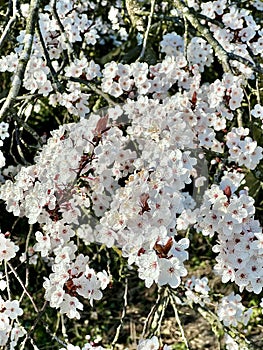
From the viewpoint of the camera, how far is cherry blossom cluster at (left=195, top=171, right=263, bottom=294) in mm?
2100

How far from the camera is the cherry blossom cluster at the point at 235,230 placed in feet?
6.89

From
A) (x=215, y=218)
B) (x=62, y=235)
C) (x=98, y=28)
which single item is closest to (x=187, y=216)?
(x=215, y=218)

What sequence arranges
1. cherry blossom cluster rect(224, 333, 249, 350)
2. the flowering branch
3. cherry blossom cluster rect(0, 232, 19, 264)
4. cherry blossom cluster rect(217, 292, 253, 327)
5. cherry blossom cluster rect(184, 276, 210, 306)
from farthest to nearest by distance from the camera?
cherry blossom cluster rect(184, 276, 210, 306) < cherry blossom cluster rect(217, 292, 253, 327) < cherry blossom cluster rect(224, 333, 249, 350) < the flowering branch < cherry blossom cluster rect(0, 232, 19, 264)

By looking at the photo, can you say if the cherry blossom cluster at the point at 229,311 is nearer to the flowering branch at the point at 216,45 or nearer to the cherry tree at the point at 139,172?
the cherry tree at the point at 139,172

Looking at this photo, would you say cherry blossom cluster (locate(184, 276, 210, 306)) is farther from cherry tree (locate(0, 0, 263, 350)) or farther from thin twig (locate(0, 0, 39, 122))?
thin twig (locate(0, 0, 39, 122))

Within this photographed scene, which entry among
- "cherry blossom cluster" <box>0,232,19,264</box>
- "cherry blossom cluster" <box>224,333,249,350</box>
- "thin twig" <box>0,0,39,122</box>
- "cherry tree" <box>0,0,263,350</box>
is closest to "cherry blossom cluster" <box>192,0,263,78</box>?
"cherry tree" <box>0,0,263,350</box>

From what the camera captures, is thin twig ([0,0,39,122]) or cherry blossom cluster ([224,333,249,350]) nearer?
thin twig ([0,0,39,122])

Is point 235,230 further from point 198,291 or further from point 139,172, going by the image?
point 198,291

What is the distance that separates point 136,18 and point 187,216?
52.1 inches

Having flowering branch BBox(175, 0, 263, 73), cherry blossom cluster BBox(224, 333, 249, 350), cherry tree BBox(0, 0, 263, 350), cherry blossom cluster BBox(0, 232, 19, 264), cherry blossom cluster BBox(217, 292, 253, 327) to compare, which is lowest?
cherry blossom cluster BBox(224, 333, 249, 350)

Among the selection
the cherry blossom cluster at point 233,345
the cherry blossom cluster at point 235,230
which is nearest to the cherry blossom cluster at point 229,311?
the cherry blossom cluster at point 233,345

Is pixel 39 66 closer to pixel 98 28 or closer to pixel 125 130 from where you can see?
pixel 125 130

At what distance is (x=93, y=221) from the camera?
10.1ft

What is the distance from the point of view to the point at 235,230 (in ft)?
6.98
